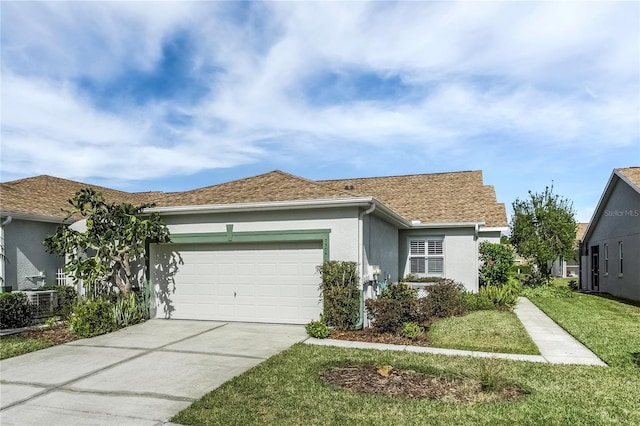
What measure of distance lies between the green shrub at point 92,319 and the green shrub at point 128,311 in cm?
19

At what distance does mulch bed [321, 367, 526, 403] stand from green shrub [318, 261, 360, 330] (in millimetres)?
2994

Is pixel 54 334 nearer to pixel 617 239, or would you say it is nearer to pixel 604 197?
pixel 617 239

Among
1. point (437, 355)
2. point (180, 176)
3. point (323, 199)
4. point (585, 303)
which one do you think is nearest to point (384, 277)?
point (323, 199)

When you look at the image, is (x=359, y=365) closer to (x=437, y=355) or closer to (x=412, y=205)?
(x=437, y=355)

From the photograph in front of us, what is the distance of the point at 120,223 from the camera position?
11.0 m

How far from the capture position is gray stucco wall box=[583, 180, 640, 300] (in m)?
17.1

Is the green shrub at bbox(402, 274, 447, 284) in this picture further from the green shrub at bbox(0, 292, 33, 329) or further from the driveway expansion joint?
the green shrub at bbox(0, 292, 33, 329)

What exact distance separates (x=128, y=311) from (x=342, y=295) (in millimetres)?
5495

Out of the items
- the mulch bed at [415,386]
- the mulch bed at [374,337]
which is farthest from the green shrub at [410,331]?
the mulch bed at [415,386]

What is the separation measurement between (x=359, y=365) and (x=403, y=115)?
30.6ft

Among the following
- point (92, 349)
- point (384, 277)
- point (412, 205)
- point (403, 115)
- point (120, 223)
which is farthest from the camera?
point (412, 205)

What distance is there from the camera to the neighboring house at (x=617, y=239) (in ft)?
56.2

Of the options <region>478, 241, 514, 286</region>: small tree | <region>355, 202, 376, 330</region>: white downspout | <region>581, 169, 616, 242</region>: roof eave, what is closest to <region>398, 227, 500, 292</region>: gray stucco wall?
<region>478, 241, 514, 286</region>: small tree

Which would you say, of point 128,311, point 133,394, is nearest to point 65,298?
point 128,311
